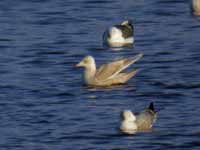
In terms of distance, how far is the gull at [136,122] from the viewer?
70.5ft

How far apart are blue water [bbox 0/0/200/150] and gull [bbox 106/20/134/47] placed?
0.26 metres

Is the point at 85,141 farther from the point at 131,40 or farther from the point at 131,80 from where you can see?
the point at 131,40

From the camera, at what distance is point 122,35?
2967 centimetres

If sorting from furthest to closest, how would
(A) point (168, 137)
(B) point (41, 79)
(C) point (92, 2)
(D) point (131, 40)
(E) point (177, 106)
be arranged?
1. (C) point (92, 2)
2. (D) point (131, 40)
3. (B) point (41, 79)
4. (E) point (177, 106)
5. (A) point (168, 137)

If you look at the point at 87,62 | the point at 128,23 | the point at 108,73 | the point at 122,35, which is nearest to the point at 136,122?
the point at 108,73

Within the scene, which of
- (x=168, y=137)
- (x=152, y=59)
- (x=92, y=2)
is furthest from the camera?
(x=92, y=2)

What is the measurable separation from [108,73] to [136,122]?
393 cm

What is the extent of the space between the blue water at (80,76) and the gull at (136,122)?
0.19 metres

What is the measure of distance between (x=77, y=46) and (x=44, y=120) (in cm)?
733

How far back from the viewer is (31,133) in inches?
847

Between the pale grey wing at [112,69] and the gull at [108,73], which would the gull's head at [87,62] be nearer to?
the gull at [108,73]

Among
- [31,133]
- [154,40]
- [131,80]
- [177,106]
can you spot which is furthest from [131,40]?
[31,133]

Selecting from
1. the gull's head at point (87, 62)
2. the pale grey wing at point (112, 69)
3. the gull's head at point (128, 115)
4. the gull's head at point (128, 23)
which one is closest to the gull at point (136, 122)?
the gull's head at point (128, 115)

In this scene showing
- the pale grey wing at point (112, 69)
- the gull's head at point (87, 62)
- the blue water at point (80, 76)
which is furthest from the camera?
the gull's head at point (87, 62)
